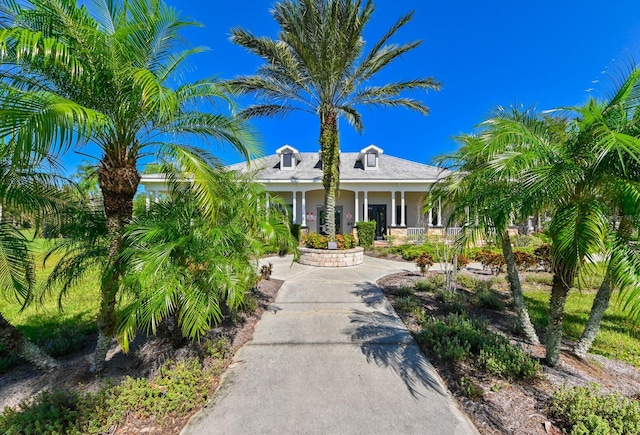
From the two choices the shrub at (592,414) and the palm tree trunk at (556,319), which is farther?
the palm tree trunk at (556,319)

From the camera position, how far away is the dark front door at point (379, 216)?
1983 centimetres

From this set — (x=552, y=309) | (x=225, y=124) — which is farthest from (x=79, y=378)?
(x=552, y=309)

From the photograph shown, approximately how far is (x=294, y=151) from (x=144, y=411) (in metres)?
18.1

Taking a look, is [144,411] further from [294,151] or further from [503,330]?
[294,151]

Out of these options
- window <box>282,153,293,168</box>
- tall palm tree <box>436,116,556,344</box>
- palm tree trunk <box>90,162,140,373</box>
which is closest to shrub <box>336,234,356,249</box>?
tall palm tree <box>436,116,556,344</box>

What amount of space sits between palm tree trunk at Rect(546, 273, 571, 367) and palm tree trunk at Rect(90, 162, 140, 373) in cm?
587

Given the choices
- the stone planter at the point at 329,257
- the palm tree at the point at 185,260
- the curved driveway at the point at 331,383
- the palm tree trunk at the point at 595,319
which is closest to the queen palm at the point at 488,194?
the palm tree trunk at the point at 595,319

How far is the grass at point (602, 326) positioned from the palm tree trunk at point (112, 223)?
21.1ft

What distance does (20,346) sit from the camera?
3377mm

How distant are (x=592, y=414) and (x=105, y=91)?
6294 mm

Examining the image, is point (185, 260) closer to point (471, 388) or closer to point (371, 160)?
point (471, 388)

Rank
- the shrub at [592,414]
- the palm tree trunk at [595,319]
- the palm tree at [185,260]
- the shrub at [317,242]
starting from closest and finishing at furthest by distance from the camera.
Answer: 1. the shrub at [592,414]
2. the palm tree at [185,260]
3. the palm tree trunk at [595,319]
4. the shrub at [317,242]

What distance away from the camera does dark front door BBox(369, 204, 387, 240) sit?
19828 millimetres

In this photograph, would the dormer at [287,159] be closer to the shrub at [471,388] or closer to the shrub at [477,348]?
the shrub at [477,348]
